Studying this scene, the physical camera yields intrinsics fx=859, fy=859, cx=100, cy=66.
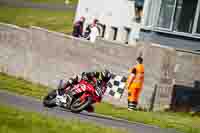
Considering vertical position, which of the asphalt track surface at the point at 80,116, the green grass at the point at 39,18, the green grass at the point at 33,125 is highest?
the green grass at the point at 33,125

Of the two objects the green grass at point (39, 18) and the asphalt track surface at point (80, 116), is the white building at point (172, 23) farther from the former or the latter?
the green grass at point (39, 18)

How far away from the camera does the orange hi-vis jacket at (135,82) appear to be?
24.5 m

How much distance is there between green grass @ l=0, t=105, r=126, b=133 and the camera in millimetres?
13570

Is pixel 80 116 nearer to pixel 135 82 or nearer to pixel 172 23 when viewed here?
pixel 135 82

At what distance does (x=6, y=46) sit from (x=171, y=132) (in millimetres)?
14518

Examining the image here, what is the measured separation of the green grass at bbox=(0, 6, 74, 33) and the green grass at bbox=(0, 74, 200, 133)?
78.7 ft

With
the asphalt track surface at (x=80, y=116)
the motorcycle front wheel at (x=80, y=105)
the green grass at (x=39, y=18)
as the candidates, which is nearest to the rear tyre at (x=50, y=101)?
the asphalt track surface at (x=80, y=116)

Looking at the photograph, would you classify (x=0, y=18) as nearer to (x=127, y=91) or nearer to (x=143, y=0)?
(x=143, y=0)

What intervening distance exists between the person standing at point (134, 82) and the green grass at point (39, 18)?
88.5ft

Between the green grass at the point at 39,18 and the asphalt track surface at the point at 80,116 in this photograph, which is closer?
the asphalt track surface at the point at 80,116

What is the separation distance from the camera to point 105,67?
2769cm

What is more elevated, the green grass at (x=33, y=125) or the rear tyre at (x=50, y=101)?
the green grass at (x=33, y=125)

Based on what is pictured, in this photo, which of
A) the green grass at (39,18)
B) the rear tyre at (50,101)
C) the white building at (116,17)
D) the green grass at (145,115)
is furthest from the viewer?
the green grass at (39,18)

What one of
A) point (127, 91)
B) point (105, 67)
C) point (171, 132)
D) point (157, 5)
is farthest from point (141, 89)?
point (157, 5)
